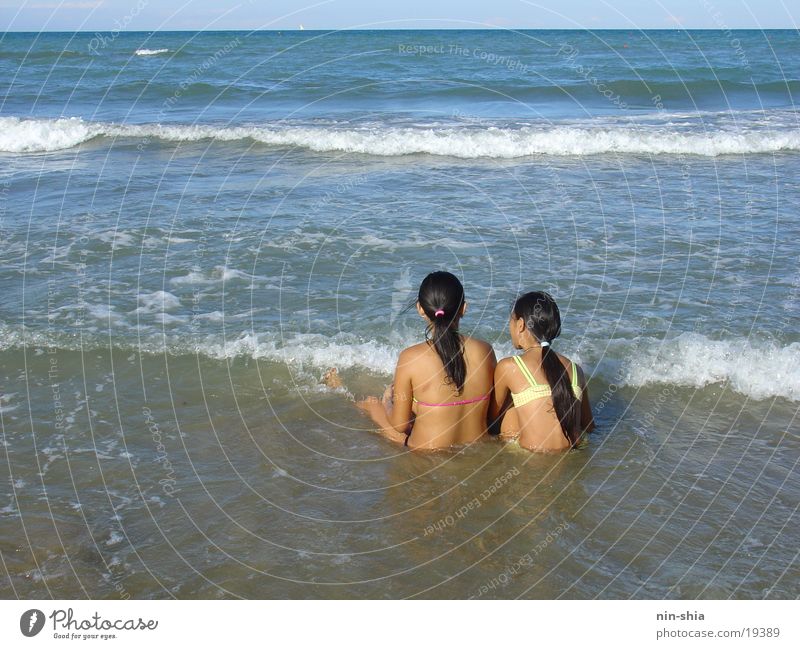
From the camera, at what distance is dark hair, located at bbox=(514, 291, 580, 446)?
17.4 ft

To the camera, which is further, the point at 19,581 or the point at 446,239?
the point at 446,239

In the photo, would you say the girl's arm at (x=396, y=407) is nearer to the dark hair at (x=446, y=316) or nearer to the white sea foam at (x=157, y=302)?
the dark hair at (x=446, y=316)

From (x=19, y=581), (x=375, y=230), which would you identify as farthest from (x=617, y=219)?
(x=19, y=581)

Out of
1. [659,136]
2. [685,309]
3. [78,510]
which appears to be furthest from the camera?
[659,136]

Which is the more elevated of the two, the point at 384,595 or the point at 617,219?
the point at 617,219

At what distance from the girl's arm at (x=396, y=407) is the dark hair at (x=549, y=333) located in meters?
0.90

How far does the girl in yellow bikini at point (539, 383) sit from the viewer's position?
17.5 ft

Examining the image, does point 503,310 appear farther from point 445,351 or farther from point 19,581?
point 19,581

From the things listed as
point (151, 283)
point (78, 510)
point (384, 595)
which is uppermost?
point (151, 283)

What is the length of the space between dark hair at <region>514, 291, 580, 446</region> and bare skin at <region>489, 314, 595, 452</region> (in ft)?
0.15

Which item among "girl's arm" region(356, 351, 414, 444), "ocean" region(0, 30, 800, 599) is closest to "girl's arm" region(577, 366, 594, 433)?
"ocean" region(0, 30, 800, 599)

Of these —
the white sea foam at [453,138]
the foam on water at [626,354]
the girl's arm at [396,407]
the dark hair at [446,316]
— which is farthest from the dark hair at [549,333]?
the white sea foam at [453,138]

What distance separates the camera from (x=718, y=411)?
6.27 meters

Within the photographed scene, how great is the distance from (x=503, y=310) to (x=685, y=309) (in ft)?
6.34
